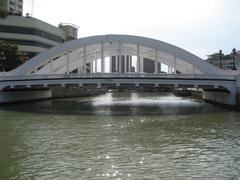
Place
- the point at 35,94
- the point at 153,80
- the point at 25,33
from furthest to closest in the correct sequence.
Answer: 1. the point at 25,33
2. the point at 35,94
3. the point at 153,80

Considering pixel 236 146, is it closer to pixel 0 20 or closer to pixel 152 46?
pixel 152 46

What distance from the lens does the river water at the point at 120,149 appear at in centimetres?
1970

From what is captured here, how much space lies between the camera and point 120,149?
2548 centimetres

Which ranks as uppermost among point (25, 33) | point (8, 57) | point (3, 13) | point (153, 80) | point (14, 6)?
point (14, 6)

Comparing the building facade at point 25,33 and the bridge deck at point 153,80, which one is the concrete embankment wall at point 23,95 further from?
the building facade at point 25,33

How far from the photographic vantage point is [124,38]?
6297 cm

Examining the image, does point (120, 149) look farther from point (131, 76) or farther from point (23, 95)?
point (23, 95)

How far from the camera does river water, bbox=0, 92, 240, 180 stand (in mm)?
19703

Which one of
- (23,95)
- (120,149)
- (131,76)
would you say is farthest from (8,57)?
(120,149)

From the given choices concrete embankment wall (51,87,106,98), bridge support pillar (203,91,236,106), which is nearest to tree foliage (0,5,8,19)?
concrete embankment wall (51,87,106,98)

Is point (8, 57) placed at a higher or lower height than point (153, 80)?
higher

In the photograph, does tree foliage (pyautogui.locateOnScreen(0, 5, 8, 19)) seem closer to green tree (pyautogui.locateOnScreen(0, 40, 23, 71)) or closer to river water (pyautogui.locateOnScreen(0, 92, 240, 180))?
green tree (pyautogui.locateOnScreen(0, 40, 23, 71))

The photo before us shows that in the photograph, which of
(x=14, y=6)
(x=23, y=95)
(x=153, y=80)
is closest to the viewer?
(x=153, y=80)

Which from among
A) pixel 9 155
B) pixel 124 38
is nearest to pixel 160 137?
pixel 9 155
